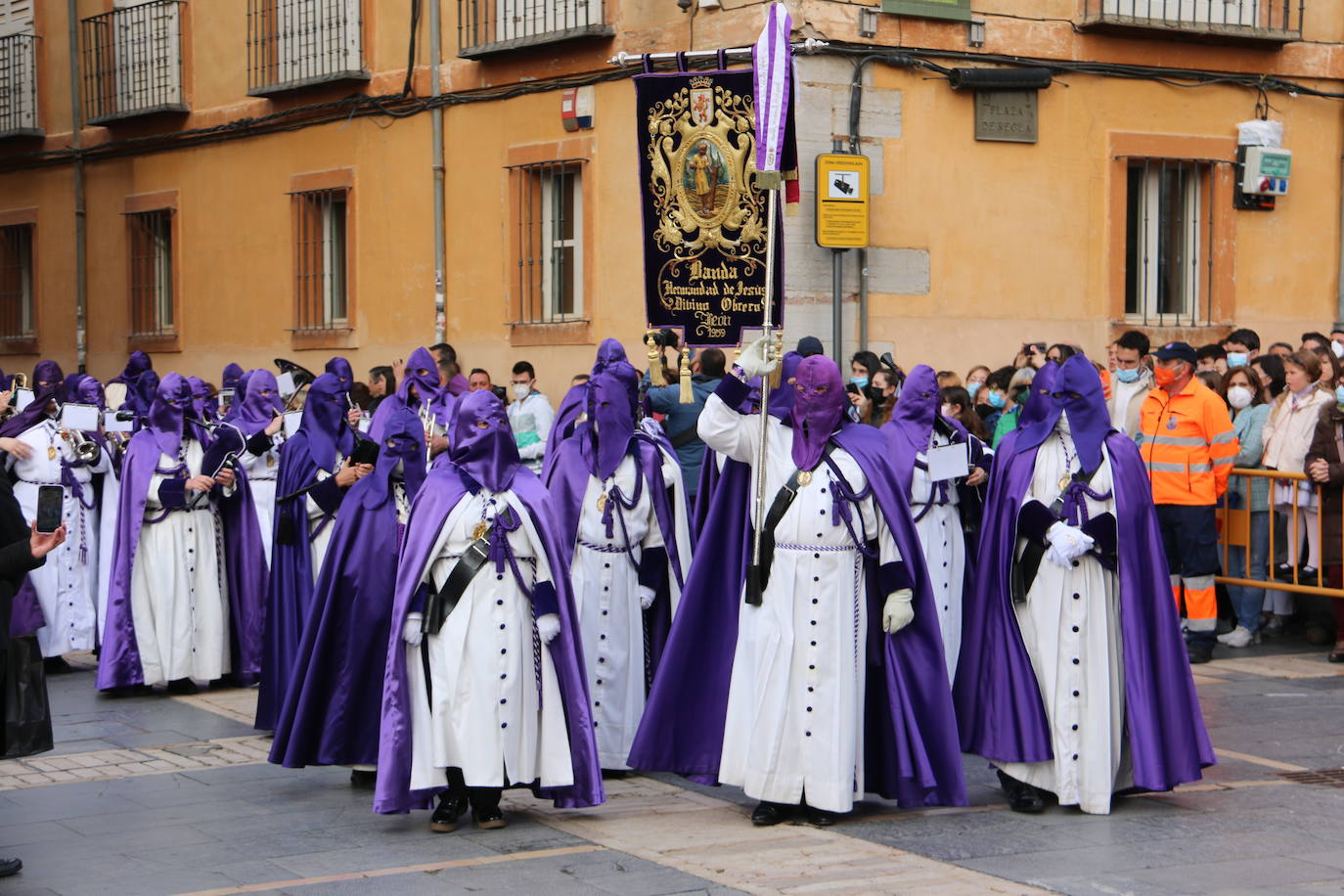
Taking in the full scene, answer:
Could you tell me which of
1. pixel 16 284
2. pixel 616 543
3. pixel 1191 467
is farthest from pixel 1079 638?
pixel 16 284

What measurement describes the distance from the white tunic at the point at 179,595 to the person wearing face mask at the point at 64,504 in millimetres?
955

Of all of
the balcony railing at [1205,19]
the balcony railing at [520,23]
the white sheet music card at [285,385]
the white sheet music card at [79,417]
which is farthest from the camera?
the balcony railing at [520,23]

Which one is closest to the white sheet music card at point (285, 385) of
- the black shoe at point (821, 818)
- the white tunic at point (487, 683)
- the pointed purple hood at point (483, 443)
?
the pointed purple hood at point (483, 443)

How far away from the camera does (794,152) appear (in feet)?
31.2

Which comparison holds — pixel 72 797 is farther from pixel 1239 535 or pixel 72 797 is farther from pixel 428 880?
pixel 1239 535

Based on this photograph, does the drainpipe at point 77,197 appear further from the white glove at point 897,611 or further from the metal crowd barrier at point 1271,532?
the white glove at point 897,611

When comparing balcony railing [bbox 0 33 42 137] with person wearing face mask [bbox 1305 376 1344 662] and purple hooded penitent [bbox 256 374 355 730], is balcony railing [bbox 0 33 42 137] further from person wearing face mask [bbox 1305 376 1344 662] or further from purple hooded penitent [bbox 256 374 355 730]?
person wearing face mask [bbox 1305 376 1344 662]

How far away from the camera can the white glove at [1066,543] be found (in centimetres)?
833

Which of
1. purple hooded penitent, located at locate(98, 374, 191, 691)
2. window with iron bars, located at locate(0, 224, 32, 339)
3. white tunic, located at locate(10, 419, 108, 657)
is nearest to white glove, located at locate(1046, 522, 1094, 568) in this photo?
purple hooded penitent, located at locate(98, 374, 191, 691)

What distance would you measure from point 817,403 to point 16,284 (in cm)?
2162

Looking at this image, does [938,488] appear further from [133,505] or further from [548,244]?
[548,244]

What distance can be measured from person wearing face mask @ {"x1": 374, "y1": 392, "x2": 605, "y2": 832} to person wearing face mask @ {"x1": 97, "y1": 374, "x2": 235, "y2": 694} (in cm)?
442

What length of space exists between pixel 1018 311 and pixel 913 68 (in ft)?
7.69

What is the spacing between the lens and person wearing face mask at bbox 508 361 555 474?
15141 millimetres
